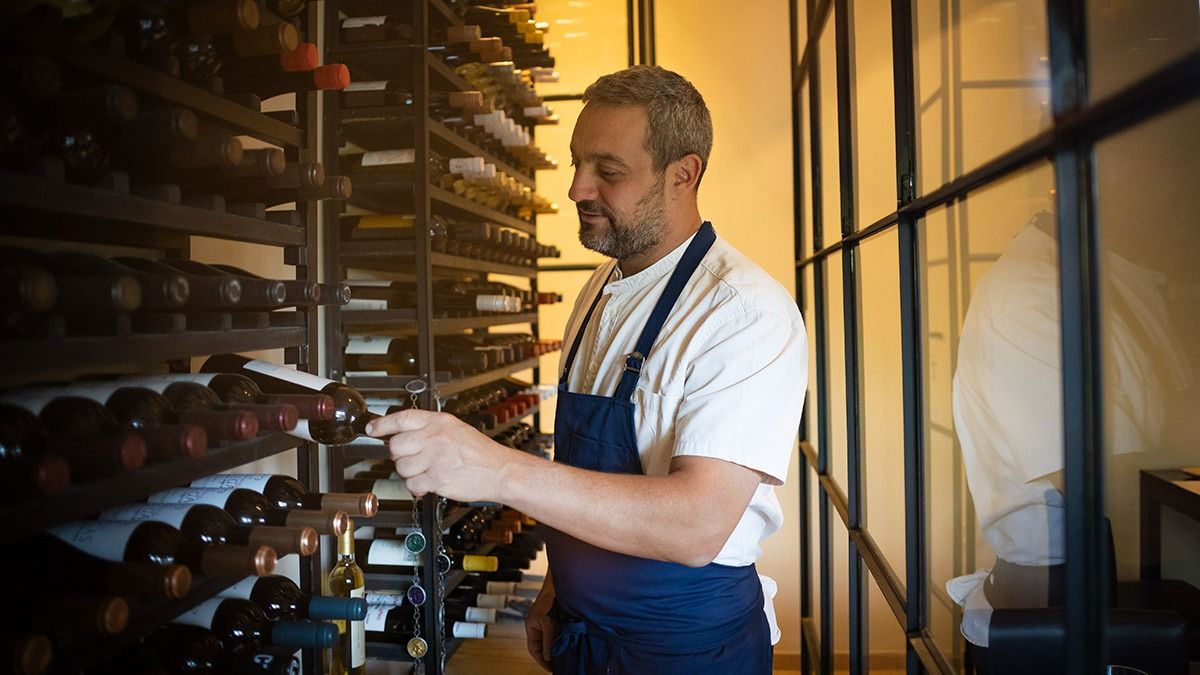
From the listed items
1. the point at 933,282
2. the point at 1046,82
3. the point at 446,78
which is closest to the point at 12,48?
the point at 1046,82

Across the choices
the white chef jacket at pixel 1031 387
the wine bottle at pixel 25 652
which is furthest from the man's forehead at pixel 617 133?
the wine bottle at pixel 25 652

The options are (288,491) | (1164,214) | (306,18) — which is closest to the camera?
(1164,214)

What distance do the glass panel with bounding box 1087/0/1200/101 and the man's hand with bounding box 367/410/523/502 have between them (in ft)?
2.66

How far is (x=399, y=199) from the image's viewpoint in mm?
2041

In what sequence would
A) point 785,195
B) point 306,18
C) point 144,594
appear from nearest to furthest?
point 144,594, point 306,18, point 785,195

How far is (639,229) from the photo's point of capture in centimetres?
161

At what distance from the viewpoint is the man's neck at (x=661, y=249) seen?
1640mm

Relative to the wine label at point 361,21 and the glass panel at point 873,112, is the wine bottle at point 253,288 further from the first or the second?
the glass panel at point 873,112

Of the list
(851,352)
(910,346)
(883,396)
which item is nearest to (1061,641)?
(910,346)

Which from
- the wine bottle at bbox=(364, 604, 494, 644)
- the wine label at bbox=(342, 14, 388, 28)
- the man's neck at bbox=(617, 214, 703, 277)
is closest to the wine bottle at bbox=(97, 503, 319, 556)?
the man's neck at bbox=(617, 214, 703, 277)

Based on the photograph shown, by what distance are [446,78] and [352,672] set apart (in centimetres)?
143

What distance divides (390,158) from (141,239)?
2.68ft

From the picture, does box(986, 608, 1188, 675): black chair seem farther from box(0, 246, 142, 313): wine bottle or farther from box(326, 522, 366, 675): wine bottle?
box(326, 522, 366, 675): wine bottle

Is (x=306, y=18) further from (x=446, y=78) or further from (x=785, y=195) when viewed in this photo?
(x=785, y=195)
